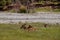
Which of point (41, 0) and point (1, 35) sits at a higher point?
point (1, 35)

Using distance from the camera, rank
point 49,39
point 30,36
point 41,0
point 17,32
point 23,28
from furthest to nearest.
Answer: point 41,0 < point 23,28 < point 17,32 < point 30,36 < point 49,39

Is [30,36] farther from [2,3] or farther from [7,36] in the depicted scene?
[2,3]

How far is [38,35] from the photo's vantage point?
10.9 m

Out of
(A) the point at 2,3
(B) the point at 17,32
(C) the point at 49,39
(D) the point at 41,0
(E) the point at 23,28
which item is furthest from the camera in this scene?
(D) the point at 41,0

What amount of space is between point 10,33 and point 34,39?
6.14 ft

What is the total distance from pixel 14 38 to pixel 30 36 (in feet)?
3.13

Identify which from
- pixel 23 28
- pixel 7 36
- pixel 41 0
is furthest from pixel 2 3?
pixel 7 36

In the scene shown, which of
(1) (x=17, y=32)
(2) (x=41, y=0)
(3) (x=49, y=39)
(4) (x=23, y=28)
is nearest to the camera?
(3) (x=49, y=39)

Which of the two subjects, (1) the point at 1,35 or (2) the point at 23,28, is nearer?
(1) the point at 1,35

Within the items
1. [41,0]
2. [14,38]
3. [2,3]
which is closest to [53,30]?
[14,38]

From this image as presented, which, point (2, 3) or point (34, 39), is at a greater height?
point (34, 39)

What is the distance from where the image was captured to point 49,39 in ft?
32.6

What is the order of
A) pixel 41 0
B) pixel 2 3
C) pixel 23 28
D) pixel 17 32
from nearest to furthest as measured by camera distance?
pixel 17 32 → pixel 23 28 → pixel 2 3 → pixel 41 0

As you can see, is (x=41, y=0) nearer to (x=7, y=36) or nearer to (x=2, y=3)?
(x=2, y=3)
